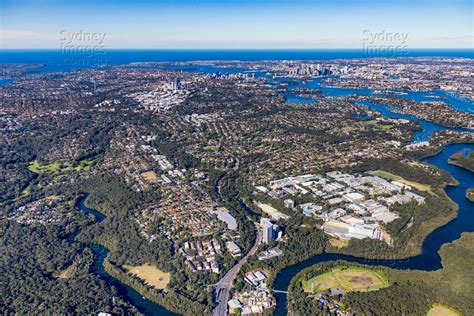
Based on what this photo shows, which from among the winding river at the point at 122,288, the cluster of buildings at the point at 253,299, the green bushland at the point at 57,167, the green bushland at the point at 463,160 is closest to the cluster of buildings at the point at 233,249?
the cluster of buildings at the point at 253,299

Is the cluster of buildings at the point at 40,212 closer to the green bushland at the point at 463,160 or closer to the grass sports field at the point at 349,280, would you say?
the grass sports field at the point at 349,280

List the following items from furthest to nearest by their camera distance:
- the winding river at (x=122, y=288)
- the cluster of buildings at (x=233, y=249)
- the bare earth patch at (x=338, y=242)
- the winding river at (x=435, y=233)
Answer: the bare earth patch at (x=338, y=242), the cluster of buildings at (x=233, y=249), the winding river at (x=435, y=233), the winding river at (x=122, y=288)

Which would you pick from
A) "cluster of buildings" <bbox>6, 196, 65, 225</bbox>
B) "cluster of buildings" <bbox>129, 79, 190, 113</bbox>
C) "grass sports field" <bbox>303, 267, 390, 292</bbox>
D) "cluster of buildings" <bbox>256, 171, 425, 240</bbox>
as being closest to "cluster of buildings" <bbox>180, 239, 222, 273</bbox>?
"grass sports field" <bbox>303, 267, 390, 292</bbox>

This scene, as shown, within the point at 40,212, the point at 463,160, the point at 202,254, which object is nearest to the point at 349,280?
the point at 202,254

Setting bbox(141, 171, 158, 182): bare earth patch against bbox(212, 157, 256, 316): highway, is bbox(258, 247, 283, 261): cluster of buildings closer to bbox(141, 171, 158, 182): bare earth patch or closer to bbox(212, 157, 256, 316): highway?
bbox(212, 157, 256, 316): highway

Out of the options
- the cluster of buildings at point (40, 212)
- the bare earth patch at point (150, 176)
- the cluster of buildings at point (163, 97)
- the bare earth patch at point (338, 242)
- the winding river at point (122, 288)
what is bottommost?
the winding river at point (122, 288)
